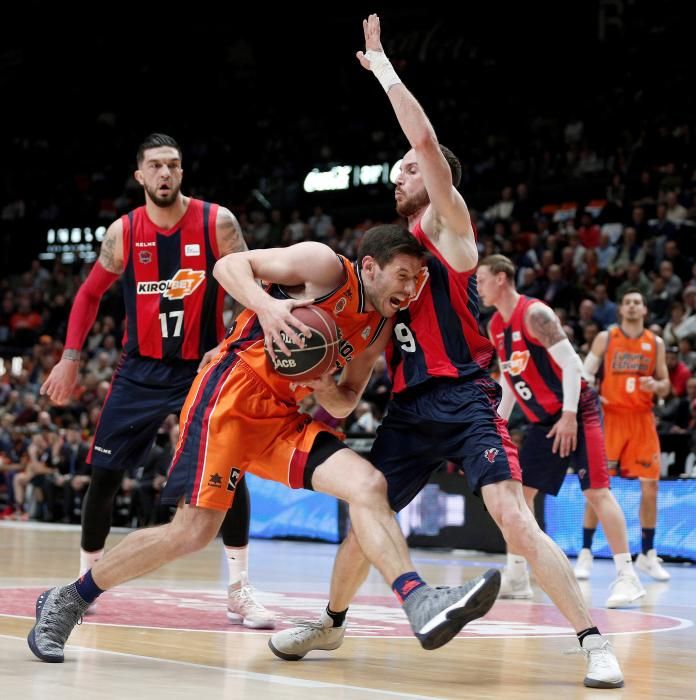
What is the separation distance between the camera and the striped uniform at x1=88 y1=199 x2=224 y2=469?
611cm

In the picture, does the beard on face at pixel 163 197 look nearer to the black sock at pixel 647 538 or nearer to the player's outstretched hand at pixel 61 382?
the player's outstretched hand at pixel 61 382

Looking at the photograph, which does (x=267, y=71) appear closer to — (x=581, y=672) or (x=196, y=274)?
(x=196, y=274)

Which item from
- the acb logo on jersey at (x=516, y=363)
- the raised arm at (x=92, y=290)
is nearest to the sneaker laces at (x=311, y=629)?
the raised arm at (x=92, y=290)

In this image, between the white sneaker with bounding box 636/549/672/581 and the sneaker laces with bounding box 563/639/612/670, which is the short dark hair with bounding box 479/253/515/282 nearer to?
the white sneaker with bounding box 636/549/672/581

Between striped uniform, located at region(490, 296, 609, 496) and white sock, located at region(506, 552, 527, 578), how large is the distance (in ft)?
1.58

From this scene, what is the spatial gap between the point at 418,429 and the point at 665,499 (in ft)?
22.2

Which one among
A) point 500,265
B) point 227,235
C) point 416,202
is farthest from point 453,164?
point 500,265

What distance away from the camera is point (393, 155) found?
75.3 feet

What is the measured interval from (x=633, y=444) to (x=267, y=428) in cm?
626

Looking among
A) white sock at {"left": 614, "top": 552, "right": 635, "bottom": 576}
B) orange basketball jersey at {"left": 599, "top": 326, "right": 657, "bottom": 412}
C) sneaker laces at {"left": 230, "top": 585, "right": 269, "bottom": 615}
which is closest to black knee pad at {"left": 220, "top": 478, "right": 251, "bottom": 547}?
sneaker laces at {"left": 230, "top": 585, "right": 269, "bottom": 615}

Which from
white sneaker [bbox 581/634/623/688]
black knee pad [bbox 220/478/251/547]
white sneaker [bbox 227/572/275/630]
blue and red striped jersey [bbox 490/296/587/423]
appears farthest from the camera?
blue and red striped jersey [bbox 490/296/587/423]

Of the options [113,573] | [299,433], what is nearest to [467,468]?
[299,433]

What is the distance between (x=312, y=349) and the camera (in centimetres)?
429

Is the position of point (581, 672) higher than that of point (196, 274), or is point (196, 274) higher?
point (196, 274)
